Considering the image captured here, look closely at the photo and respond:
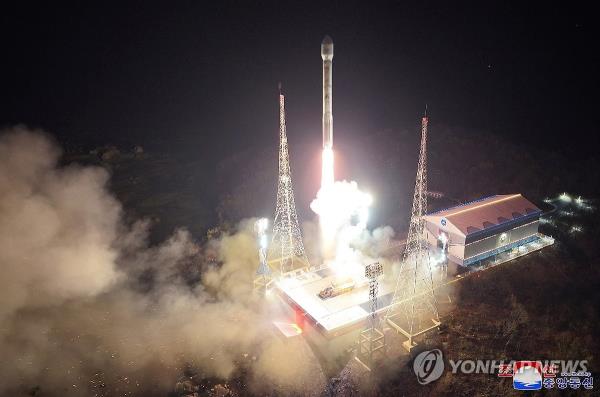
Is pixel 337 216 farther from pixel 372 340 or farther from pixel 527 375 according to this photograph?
pixel 527 375

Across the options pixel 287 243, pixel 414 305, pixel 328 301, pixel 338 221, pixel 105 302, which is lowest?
pixel 414 305

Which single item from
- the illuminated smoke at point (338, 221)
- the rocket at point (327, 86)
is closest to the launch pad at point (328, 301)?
the illuminated smoke at point (338, 221)

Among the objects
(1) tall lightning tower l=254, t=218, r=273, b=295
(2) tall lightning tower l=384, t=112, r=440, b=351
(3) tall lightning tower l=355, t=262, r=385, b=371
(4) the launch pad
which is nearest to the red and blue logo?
(2) tall lightning tower l=384, t=112, r=440, b=351

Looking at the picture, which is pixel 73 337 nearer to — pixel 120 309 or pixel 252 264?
pixel 120 309

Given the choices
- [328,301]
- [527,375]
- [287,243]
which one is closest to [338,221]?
[287,243]

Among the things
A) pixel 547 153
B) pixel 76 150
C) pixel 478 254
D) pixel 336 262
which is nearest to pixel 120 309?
pixel 336 262
